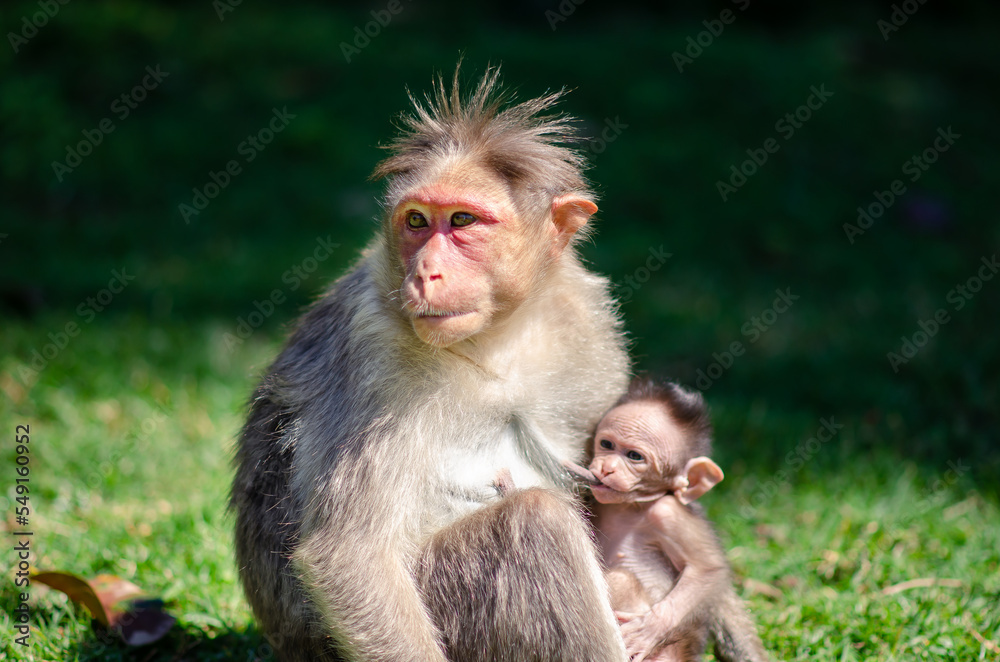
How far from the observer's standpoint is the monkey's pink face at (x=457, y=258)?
3523 millimetres

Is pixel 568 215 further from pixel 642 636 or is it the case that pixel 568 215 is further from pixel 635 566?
pixel 642 636

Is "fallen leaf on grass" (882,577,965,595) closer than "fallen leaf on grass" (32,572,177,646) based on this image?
No

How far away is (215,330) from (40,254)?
96.5 inches

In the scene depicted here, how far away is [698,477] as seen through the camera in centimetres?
407

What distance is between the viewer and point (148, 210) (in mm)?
9906

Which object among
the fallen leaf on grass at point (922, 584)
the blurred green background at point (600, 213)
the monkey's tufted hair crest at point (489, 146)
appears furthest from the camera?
the blurred green background at point (600, 213)

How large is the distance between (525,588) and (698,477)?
3.41ft

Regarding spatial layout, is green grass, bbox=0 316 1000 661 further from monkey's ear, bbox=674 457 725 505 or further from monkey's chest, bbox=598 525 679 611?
monkey's ear, bbox=674 457 725 505

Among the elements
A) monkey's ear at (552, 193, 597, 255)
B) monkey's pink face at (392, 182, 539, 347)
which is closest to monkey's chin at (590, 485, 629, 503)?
monkey's pink face at (392, 182, 539, 347)

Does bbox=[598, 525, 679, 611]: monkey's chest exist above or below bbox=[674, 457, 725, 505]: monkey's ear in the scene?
below

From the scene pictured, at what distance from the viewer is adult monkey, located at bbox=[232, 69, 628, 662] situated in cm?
343

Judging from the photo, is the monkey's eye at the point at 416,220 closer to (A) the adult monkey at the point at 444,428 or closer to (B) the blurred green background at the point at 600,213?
(A) the adult monkey at the point at 444,428

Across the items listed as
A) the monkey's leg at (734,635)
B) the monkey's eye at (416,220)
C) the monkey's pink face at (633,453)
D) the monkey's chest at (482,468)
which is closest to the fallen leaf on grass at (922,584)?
the monkey's leg at (734,635)

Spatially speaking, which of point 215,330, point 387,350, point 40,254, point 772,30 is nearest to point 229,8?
point 40,254
